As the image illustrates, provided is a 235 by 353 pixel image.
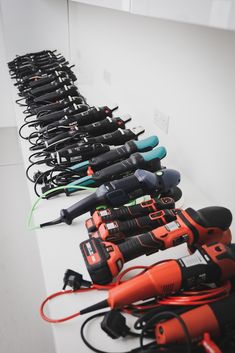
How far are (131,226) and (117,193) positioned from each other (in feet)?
0.42

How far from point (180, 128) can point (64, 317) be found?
2.63 feet

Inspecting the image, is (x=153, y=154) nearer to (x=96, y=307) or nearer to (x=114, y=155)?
(x=114, y=155)

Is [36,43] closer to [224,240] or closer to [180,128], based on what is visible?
[180,128]

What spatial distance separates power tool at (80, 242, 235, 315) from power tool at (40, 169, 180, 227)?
0.28m

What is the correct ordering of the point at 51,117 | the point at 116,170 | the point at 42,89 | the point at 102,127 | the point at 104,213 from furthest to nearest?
1. the point at 42,89
2. the point at 51,117
3. the point at 102,127
4. the point at 116,170
5. the point at 104,213

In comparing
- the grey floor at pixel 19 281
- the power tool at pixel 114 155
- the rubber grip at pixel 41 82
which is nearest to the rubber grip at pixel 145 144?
the power tool at pixel 114 155

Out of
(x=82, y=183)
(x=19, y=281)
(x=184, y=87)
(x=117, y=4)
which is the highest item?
Answer: (x=117, y=4)

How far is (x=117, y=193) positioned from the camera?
85cm

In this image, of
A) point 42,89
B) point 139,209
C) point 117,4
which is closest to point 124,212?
point 139,209

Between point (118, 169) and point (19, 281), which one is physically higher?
point (118, 169)

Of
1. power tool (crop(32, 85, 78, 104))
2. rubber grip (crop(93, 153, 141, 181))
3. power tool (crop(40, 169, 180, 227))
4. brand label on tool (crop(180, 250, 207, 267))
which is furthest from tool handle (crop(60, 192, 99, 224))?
power tool (crop(32, 85, 78, 104))

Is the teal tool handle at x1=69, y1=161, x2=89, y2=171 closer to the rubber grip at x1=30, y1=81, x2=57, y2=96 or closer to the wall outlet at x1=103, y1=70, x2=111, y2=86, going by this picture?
the rubber grip at x1=30, y1=81, x2=57, y2=96

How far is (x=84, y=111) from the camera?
4.59 feet

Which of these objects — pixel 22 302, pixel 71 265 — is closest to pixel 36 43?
pixel 22 302
